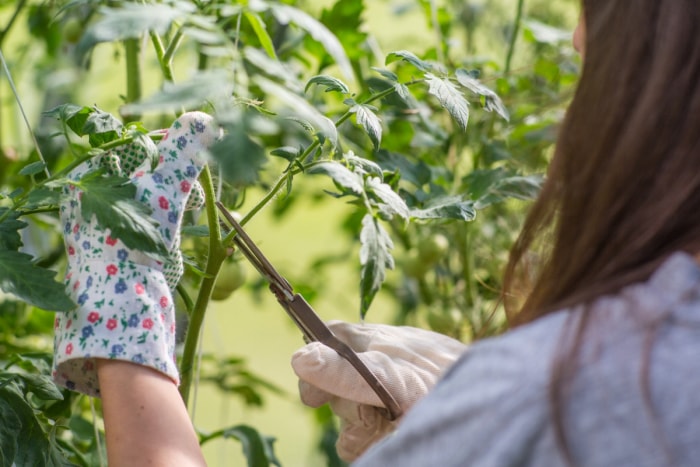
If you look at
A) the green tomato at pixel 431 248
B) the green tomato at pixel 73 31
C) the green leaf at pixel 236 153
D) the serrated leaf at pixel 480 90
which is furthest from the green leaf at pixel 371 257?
the green tomato at pixel 73 31

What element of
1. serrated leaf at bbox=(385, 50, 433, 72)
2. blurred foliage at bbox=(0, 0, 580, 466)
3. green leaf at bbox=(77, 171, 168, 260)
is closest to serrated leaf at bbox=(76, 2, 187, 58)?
blurred foliage at bbox=(0, 0, 580, 466)

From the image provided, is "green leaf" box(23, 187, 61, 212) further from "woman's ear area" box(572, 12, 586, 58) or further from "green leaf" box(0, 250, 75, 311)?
"woman's ear area" box(572, 12, 586, 58)

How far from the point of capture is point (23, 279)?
49 centimetres

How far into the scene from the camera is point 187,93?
36cm

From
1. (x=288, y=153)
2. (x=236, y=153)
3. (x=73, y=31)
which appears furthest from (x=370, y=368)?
(x=73, y=31)

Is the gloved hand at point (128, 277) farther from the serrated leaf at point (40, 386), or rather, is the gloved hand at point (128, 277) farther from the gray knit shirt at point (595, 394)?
the gray knit shirt at point (595, 394)

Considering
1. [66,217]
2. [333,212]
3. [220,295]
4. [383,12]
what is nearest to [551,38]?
[220,295]

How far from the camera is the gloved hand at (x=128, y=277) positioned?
0.50 meters

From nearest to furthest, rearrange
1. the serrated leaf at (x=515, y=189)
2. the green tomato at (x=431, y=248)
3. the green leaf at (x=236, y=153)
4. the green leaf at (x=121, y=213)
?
the green leaf at (x=236, y=153), the green leaf at (x=121, y=213), the serrated leaf at (x=515, y=189), the green tomato at (x=431, y=248)

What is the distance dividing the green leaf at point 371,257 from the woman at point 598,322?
80 millimetres

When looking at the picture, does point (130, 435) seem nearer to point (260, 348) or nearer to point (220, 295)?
point (220, 295)

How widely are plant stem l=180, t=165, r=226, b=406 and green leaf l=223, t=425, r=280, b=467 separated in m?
0.12

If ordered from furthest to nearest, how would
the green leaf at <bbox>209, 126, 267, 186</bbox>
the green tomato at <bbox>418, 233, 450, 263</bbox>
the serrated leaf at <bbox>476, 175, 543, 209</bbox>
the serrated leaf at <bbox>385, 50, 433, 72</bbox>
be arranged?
1. the green tomato at <bbox>418, 233, 450, 263</bbox>
2. the serrated leaf at <bbox>476, 175, 543, 209</bbox>
3. the serrated leaf at <bbox>385, 50, 433, 72</bbox>
4. the green leaf at <bbox>209, 126, 267, 186</bbox>

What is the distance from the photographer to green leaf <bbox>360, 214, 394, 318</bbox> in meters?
0.56
